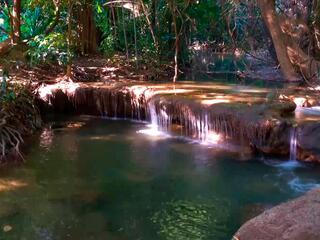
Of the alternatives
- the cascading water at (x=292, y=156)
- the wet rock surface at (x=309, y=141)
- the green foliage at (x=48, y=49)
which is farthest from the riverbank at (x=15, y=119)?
the wet rock surface at (x=309, y=141)

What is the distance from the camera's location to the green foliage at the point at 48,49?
10.8 metres

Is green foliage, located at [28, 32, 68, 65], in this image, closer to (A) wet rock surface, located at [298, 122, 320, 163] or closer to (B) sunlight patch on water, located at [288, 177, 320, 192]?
(A) wet rock surface, located at [298, 122, 320, 163]

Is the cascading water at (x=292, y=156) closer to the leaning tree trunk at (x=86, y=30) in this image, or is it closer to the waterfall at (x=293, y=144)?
the waterfall at (x=293, y=144)

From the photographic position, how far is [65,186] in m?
6.57

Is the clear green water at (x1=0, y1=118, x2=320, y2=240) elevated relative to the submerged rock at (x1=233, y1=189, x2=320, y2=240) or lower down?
lower down

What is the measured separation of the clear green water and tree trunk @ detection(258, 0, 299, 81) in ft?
17.5

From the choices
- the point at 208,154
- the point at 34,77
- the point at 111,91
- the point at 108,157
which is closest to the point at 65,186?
the point at 108,157

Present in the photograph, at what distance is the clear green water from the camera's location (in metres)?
5.29

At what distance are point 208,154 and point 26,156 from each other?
2.94 m

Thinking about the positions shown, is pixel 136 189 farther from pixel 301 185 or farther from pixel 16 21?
pixel 16 21

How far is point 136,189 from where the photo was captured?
6.47m

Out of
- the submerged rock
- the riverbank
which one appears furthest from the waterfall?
the riverbank

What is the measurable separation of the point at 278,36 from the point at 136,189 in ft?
26.4

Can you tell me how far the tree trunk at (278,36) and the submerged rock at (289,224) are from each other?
9.51 metres
